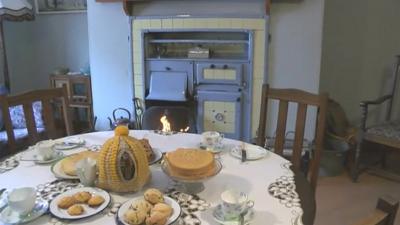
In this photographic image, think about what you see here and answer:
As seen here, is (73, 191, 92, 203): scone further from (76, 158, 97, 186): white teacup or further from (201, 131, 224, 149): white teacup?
(201, 131, 224, 149): white teacup

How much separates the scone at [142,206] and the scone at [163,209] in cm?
2

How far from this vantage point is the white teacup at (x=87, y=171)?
47.4 inches

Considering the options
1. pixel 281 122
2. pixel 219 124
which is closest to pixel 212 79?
pixel 219 124

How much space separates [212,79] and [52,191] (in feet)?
6.47

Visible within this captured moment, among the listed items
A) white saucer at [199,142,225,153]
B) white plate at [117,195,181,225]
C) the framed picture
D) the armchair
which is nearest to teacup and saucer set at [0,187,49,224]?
white plate at [117,195,181,225]

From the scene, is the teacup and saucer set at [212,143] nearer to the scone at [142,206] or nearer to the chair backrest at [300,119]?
the chair backrest at [300,119]

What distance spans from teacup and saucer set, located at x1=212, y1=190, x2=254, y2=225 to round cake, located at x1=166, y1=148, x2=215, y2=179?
5.8 inches

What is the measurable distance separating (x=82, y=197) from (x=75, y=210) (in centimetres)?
6

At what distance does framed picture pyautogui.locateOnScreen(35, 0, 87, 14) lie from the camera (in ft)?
12.5

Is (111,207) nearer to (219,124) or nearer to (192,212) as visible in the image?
(192,212)

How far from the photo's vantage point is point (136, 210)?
102cm

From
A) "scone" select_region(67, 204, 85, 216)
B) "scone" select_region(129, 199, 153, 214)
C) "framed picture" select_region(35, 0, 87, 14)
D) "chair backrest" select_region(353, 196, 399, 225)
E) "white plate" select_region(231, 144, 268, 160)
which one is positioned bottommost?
"scone" select_region(67, 204, 85, 216)

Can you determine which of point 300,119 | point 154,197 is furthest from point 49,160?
point 300,119

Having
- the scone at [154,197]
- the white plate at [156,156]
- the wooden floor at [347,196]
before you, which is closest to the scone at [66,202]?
the scone at [154,197]
